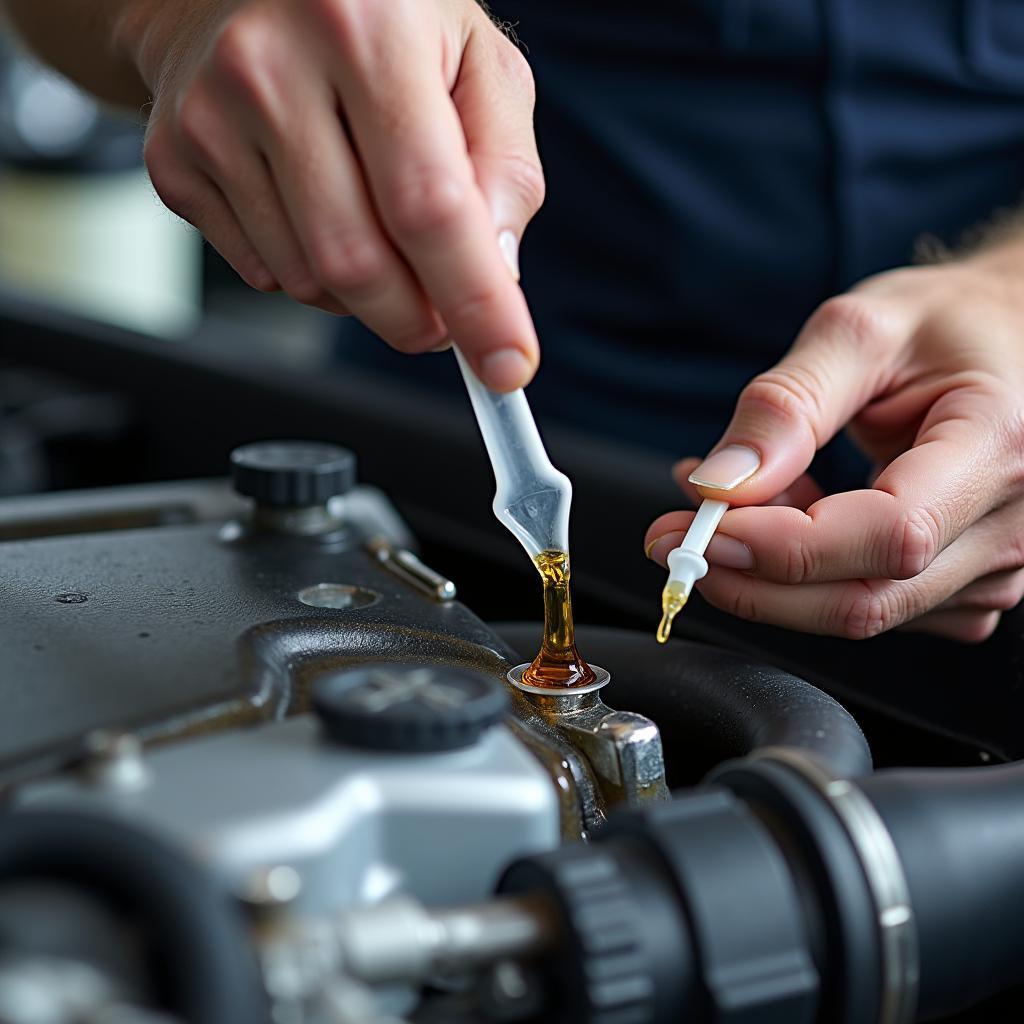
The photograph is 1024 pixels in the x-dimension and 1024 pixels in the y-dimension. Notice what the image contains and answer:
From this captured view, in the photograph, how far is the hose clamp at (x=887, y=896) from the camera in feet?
1.22

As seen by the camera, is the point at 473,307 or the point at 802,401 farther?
the point at 802,401

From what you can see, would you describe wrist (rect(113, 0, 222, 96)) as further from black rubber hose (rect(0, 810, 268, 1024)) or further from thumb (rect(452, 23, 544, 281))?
black rubber hose (rect(0, 810, 268, 1024))

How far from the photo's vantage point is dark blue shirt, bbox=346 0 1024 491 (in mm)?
978

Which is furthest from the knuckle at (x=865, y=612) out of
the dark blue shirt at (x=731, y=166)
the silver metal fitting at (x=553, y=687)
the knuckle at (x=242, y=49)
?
the dark blue shirt at (x=731, y=166)

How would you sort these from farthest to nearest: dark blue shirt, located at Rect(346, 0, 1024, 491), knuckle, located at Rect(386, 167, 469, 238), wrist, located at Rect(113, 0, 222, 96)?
dark blue shirt, located at Rect(346, 0, 1024, 491)
wrist, located at Rect(113, 0, 222, 96)
knuckle, located at Rect(386, 167, 469, 238)

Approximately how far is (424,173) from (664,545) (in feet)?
0.73

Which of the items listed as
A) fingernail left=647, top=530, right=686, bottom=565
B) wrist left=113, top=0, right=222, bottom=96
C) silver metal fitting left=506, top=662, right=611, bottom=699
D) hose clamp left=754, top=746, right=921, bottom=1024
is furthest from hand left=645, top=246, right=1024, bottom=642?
wrist left=113, top=0, right=222, bottom=96

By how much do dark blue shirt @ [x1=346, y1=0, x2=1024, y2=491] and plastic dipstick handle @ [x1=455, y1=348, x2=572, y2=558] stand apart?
53 cm

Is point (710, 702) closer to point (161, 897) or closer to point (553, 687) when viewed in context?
point (553, 687)

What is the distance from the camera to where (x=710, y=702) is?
537 mm

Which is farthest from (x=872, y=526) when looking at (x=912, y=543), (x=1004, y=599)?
(x=1004, y=599)

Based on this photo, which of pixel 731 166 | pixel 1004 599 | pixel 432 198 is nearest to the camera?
pixel 432 198

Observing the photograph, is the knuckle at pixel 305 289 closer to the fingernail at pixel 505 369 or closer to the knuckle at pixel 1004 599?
the fingernail at pixel 505 369

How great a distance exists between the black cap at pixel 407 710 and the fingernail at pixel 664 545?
0.67 feet
